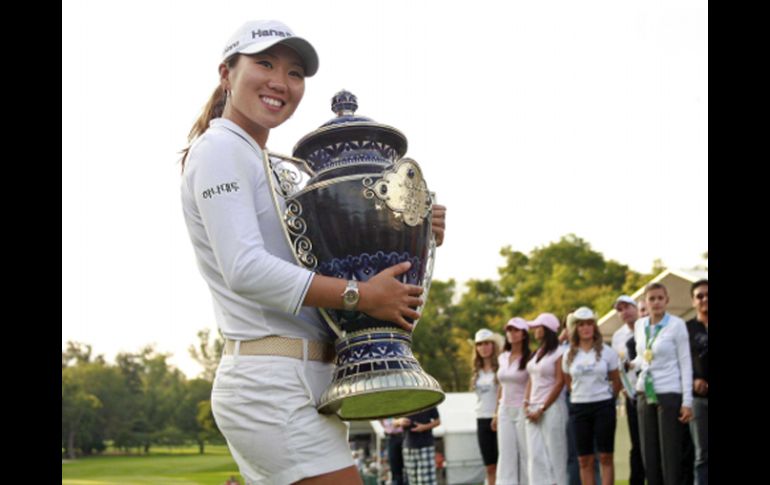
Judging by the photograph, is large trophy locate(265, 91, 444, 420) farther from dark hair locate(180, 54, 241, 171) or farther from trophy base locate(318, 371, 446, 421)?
dark hair locate(180, 54, 241, 171)

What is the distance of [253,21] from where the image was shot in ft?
9.14

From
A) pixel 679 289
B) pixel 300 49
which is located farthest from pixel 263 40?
pixel 679 289

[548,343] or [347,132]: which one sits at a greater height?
[347,132]

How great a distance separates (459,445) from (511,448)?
8690mm

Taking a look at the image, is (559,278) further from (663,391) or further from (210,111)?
(210,111)

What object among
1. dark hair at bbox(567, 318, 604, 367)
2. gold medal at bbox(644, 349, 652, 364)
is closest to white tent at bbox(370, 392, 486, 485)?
dark hair at bbox(567, 318, 604, 367)

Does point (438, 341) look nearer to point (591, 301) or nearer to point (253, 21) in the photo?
point (591, 301)

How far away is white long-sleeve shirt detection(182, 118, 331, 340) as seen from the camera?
8.11ft

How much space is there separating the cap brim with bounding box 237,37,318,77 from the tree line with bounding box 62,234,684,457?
1506 inches

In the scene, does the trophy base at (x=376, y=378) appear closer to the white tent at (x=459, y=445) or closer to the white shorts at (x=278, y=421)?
the white shorts at (x=278, y=421)

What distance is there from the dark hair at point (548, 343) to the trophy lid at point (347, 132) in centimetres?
619

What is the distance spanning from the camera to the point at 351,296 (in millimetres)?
2510
